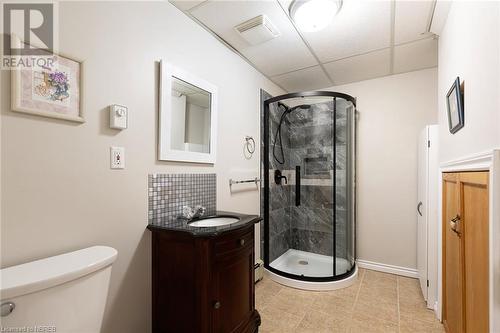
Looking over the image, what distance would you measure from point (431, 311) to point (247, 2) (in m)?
2.89

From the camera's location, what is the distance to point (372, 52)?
233 centimetres

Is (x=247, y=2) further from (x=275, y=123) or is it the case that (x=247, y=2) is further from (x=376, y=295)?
(x=376, y=295)

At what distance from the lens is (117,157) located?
135cm

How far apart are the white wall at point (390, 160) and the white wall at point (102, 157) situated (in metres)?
2.23

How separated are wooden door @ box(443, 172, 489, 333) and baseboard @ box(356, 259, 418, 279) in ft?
3.59

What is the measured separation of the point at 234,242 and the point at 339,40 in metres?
1.97

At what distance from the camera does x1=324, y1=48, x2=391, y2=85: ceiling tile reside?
2.42m

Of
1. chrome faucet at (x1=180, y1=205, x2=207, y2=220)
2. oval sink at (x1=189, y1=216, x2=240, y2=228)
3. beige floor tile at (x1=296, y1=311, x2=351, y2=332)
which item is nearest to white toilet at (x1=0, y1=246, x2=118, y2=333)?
chrome faucet at (x1=180, y1=205, x2=207, y2=220)

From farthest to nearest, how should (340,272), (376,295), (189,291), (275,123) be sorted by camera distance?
(275,123), (340,272), (376,295), (189,291)

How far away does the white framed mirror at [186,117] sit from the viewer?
160 centimetres

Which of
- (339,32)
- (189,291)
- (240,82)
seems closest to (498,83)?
(339,32)

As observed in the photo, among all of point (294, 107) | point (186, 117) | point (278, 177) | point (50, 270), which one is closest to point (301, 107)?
point (294, 107)

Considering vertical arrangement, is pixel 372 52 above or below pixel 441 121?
above

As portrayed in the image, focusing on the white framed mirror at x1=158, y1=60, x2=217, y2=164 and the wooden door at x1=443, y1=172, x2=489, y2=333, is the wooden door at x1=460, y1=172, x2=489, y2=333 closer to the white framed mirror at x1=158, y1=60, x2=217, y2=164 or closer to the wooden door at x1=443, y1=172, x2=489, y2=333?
the wooden door at x1=443, y1=172, x2=489, y2=333
